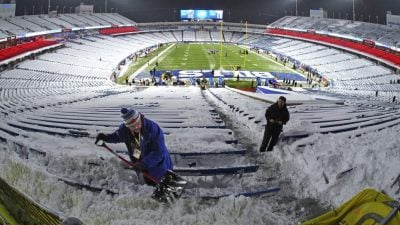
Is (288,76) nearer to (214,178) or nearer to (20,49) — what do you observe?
(20,49)

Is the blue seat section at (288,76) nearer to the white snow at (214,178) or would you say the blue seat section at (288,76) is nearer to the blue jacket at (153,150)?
→ the white snow at (214,178)

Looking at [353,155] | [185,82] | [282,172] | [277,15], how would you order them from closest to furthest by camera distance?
1. [353,155]
2. [282,172]
3. [185,82]
4. [277,15]

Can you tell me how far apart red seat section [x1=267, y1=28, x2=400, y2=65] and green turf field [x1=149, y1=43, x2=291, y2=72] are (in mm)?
9718

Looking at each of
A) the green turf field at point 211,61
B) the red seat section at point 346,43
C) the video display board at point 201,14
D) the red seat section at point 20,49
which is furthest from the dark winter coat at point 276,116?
the video display board at point 201,14

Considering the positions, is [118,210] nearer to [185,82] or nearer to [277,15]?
[185,82]

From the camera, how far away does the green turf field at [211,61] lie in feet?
145

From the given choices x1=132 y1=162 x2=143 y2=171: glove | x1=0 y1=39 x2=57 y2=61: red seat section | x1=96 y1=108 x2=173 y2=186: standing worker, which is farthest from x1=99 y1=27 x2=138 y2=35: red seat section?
x1=132 y1=162 x2=143 y2=171: glove

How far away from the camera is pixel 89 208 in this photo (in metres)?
4.26

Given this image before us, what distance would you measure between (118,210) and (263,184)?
2059mm

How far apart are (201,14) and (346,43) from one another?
111 ft

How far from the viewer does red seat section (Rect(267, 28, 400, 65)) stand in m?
39.7

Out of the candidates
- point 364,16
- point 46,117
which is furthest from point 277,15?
point 46,117

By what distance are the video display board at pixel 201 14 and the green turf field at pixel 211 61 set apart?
18.8 metres

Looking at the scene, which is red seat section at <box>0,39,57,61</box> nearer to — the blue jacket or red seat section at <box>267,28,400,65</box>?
the blue jacket
